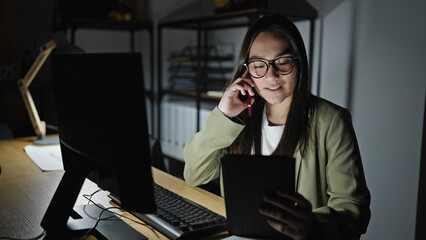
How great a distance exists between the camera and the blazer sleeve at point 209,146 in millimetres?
1186

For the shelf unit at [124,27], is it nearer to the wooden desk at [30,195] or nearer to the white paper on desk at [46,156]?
the white paper on desk at [46,156]

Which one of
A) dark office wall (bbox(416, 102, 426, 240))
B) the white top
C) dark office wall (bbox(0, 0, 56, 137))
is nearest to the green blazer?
the white top

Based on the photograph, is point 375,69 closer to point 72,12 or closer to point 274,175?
point 274,175

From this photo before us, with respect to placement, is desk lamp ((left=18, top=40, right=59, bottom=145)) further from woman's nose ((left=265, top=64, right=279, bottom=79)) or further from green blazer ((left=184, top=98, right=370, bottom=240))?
woman's nose ((left=265, top=64, right=279, bottom=79))

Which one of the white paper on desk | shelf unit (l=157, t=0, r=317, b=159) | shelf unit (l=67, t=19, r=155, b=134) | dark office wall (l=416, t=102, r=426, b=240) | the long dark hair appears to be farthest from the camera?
shelf unit (l=67, t=19, r=155, b=134)

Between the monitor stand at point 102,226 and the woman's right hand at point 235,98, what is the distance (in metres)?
0.45

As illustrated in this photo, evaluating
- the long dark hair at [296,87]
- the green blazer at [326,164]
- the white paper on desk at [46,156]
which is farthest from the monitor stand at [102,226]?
the white paper on desk at [46,156]

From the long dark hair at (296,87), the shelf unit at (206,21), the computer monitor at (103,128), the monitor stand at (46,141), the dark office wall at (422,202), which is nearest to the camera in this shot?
the computer monitor at (103,128)

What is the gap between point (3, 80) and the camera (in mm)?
3471

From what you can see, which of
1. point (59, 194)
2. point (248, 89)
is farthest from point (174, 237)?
point (248, 89)

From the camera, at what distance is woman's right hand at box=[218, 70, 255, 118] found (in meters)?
1.22

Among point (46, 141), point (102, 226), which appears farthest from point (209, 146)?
point (46, 141)

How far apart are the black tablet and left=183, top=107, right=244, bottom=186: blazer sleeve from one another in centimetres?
37

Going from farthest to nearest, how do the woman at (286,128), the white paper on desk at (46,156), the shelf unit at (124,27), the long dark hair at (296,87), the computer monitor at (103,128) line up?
the shelf unit at (124,27), the white paper on desk at (46,156), the long dark hair at (296,87), the woman at (286,128), the computer monitor at (103,128)
